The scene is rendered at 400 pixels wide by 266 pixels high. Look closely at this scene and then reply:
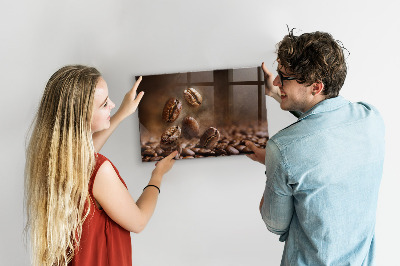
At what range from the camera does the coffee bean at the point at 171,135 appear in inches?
61.4

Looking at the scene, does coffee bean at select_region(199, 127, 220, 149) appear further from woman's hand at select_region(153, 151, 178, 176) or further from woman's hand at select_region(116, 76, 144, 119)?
woman's hand at select_region(116, 76, 144, 119)

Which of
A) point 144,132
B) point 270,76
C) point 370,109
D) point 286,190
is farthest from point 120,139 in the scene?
Result: point 370,109

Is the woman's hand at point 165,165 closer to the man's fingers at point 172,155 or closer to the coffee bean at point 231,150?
the man's fingers at point 172,155

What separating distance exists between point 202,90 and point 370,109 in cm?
64

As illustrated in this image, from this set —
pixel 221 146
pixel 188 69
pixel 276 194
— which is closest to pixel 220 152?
pixel 221 146

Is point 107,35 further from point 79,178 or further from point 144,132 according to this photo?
point 79,178

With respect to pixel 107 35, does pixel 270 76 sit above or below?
below

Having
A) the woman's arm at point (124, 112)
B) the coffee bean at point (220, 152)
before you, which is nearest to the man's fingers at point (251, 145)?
the coffee bean at point (220, 152)

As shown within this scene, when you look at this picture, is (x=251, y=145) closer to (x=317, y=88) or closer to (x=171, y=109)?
(x=171, y=109)

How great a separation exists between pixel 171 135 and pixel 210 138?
16 centimetres

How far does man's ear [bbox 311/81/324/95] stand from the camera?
1.08 metres

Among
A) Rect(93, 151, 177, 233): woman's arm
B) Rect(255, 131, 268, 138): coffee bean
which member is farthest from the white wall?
Rect(93, 151, 177, 233): woman's arm

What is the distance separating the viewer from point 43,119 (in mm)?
1133

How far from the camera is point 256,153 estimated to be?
146 centimetres
